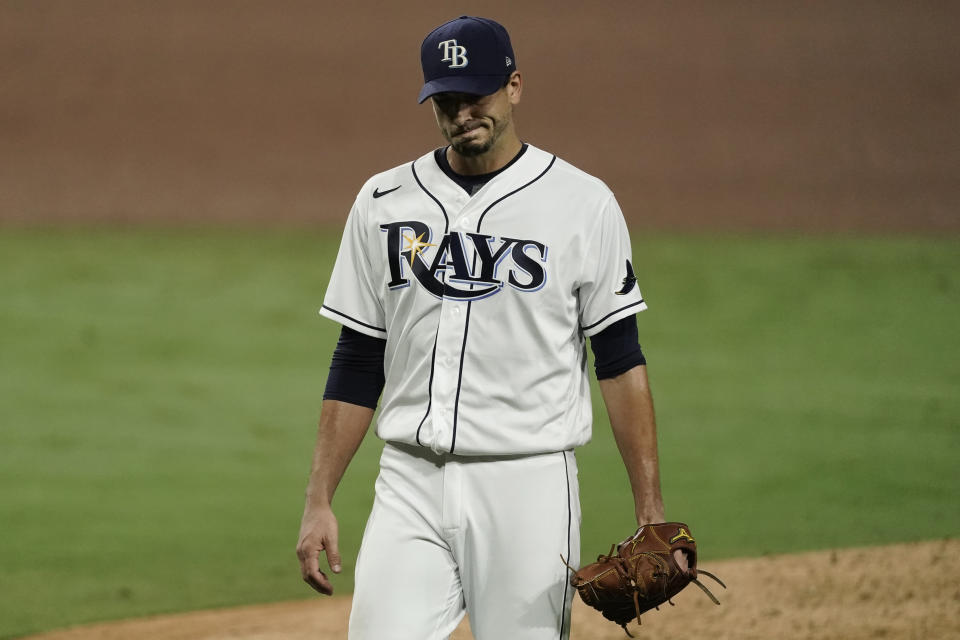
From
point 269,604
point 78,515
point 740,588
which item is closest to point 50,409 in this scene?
point 78,515

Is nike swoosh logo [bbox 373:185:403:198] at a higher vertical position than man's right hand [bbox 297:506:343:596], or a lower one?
higher

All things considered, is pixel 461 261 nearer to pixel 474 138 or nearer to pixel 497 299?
pixel 497 299

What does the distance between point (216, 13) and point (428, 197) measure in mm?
12731

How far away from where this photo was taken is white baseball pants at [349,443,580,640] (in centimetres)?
242

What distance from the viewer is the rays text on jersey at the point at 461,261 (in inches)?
96.3

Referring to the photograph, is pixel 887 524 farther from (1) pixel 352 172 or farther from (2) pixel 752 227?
(1) pixel 352 172

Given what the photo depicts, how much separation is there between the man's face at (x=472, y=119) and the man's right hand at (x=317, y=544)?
2.61ft

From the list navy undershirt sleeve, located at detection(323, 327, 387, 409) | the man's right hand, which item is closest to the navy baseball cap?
navy undershirt sleeve, located at detection(323, 327, 387, 409)

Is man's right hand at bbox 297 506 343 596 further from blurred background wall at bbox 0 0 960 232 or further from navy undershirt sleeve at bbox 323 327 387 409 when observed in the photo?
blurred background wall at bbox 0 0 960 232

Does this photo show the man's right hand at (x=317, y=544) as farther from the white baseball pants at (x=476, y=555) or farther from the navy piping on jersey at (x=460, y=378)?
the navy piping on jersey at (x=460, y=378)

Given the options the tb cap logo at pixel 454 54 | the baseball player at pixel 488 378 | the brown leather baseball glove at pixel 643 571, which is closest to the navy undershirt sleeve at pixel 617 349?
the baseball player at pixel 488 378

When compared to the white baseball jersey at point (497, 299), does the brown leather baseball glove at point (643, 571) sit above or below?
below

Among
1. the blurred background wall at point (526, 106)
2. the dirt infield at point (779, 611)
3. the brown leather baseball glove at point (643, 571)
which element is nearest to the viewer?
the brown leather baseball glove at point (643, 571)

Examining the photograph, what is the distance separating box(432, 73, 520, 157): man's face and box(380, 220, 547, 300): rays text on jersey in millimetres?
180
